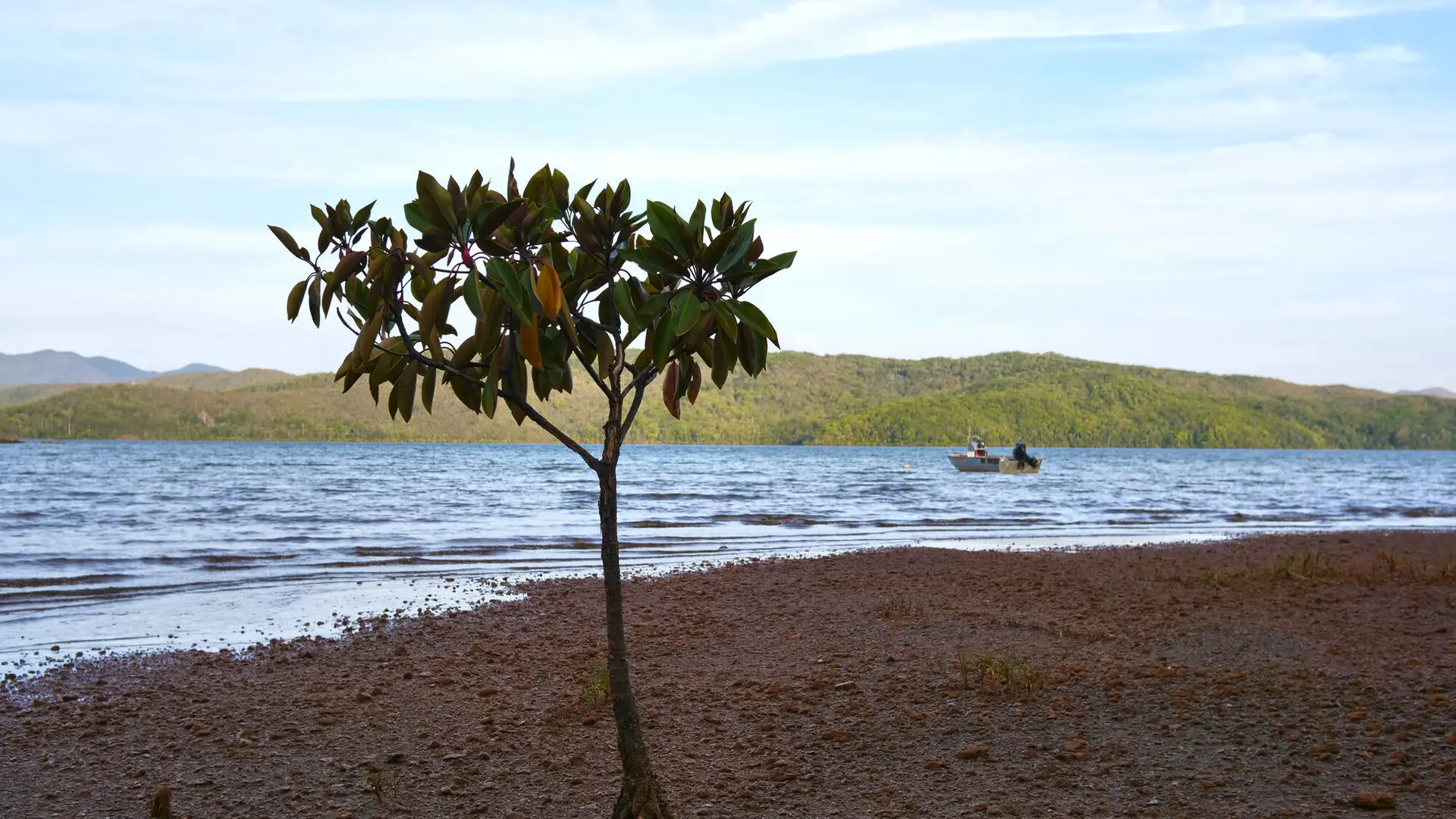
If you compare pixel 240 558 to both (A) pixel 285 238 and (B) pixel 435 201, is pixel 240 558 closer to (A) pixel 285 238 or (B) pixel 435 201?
(A) pixel 285 238

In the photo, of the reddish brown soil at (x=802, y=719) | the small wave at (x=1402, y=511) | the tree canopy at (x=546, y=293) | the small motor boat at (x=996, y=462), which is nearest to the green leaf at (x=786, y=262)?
the tree canopy at (x=546, y=293)

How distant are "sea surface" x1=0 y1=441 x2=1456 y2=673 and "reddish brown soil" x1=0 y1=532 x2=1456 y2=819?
292 cm

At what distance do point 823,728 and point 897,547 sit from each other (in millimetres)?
14590

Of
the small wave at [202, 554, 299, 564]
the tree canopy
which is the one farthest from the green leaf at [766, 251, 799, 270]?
the small wave at [202, 554, 299, 564]

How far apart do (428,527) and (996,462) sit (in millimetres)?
48361

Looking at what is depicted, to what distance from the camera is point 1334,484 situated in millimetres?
61000

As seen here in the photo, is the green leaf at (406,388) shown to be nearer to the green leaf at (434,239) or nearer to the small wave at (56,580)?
the green leaf at (434,239)

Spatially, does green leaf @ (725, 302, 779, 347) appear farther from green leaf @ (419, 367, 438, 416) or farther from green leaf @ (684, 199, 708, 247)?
green leaf @ (419, 367, 438, 416)

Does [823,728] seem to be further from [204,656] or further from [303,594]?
[303,594]

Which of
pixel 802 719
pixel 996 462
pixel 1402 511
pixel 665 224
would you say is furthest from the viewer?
pixel 996 462

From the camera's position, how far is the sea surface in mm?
13047

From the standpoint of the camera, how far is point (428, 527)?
26.3 meters

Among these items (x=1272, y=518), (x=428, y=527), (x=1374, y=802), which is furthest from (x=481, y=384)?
(x=1272, y=518)

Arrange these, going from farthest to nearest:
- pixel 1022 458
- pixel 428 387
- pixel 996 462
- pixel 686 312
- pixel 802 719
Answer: pixel 996 462, pixel 1022 458, pixel 802 719, pixel 428 387, pixel 686 312
